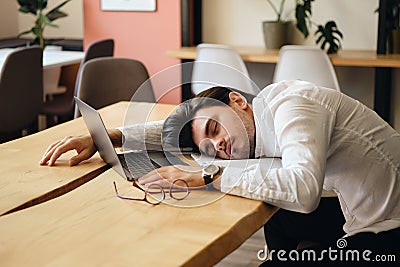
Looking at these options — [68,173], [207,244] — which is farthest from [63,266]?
[68,173]

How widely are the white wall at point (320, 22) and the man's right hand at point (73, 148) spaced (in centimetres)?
289

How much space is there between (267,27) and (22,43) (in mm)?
2252

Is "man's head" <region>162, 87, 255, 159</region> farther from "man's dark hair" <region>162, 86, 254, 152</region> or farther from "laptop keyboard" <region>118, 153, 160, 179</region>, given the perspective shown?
"laptop keyboard" <region>118, 153, 160, 179</region>

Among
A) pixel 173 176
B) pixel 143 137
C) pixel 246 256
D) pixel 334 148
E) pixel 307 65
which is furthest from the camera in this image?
pixel 307 65

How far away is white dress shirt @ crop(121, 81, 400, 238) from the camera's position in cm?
188

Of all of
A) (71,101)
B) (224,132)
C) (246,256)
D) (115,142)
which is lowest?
(246,256)

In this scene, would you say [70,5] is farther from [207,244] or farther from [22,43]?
[207,244]

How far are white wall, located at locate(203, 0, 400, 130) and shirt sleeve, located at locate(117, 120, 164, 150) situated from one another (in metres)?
2.63

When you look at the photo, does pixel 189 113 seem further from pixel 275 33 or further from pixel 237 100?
pixel 275 33

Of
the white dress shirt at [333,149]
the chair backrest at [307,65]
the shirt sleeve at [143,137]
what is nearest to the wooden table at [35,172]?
the shirt sleeve at [143,137]

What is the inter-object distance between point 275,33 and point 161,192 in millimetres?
3089

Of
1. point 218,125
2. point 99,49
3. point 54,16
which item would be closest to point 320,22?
point 99,49

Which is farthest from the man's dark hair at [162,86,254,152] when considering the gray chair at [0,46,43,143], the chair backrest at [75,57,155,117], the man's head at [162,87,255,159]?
the gray chair at [0,46,43,143]

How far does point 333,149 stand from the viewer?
2.09 m
